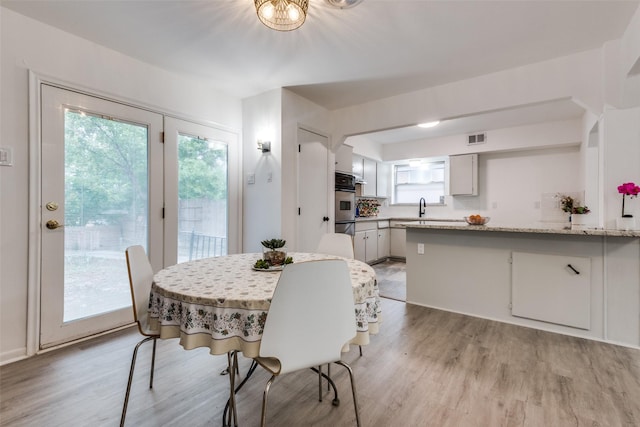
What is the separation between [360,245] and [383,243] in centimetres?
98

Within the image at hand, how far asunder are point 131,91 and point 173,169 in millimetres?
790

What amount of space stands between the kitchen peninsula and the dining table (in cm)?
202

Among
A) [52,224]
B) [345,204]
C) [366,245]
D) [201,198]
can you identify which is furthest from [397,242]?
[52,224]

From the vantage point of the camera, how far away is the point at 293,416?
156 cm

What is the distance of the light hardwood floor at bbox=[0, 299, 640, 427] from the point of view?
60.9 inches

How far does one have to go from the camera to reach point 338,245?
2.34m

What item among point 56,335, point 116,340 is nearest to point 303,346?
point 116,340

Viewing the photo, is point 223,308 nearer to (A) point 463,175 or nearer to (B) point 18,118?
(B) point 18,118

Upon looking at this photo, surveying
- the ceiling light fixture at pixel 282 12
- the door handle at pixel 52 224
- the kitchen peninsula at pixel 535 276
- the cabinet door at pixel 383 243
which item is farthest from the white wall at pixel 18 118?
the cabinet door at pixel 383 243

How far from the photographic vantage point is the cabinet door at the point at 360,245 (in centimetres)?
494

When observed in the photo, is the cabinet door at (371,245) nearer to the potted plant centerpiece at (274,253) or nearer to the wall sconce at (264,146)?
the wall sconce at (264,146)

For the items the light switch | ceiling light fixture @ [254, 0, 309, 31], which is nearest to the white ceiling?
ceiling light fixture @ [254, 0, 309, 31]

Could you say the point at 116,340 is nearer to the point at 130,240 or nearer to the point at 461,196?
the point at 130,240

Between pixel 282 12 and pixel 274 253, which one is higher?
pixel 282 12
